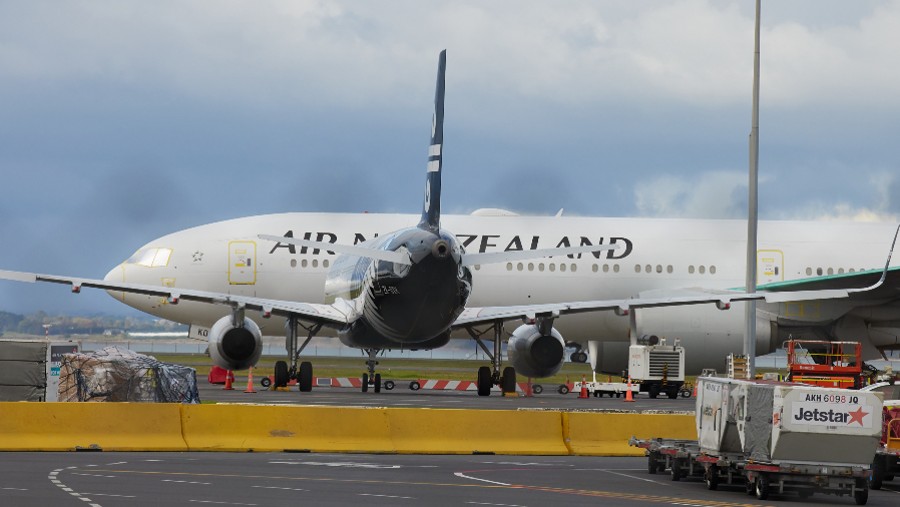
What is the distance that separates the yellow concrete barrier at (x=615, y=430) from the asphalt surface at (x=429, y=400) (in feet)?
24.1

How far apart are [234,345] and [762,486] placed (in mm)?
20560

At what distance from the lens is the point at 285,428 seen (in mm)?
23734

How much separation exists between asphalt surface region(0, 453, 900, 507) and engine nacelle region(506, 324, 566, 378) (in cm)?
1458

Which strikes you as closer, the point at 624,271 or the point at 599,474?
the point at 599,474

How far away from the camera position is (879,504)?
1830 cm

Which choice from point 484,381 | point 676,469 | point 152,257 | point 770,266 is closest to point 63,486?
point 676,469

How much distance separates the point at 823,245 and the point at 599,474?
102 ft

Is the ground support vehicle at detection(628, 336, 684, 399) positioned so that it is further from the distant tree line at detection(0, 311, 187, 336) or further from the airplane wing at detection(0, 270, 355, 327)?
the distant tree line at detection(0, 311, 187, 336)

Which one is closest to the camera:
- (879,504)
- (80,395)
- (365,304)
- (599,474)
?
(879,504)

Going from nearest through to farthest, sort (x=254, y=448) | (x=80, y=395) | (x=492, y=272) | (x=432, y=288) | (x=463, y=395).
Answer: (x=254, y=448) < (x=80, y=395) < (x=432, y=288) < (x=463, y=395) < (x=492, y=272)

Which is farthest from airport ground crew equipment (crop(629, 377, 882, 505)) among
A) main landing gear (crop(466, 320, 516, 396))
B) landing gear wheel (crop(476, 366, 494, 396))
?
landing gear wheel (crop(476, 366, 494, 396))

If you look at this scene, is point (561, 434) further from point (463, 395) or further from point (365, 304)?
point (463, 395)

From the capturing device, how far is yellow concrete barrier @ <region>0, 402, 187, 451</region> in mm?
22578

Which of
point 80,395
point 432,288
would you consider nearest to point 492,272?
point 432,288
